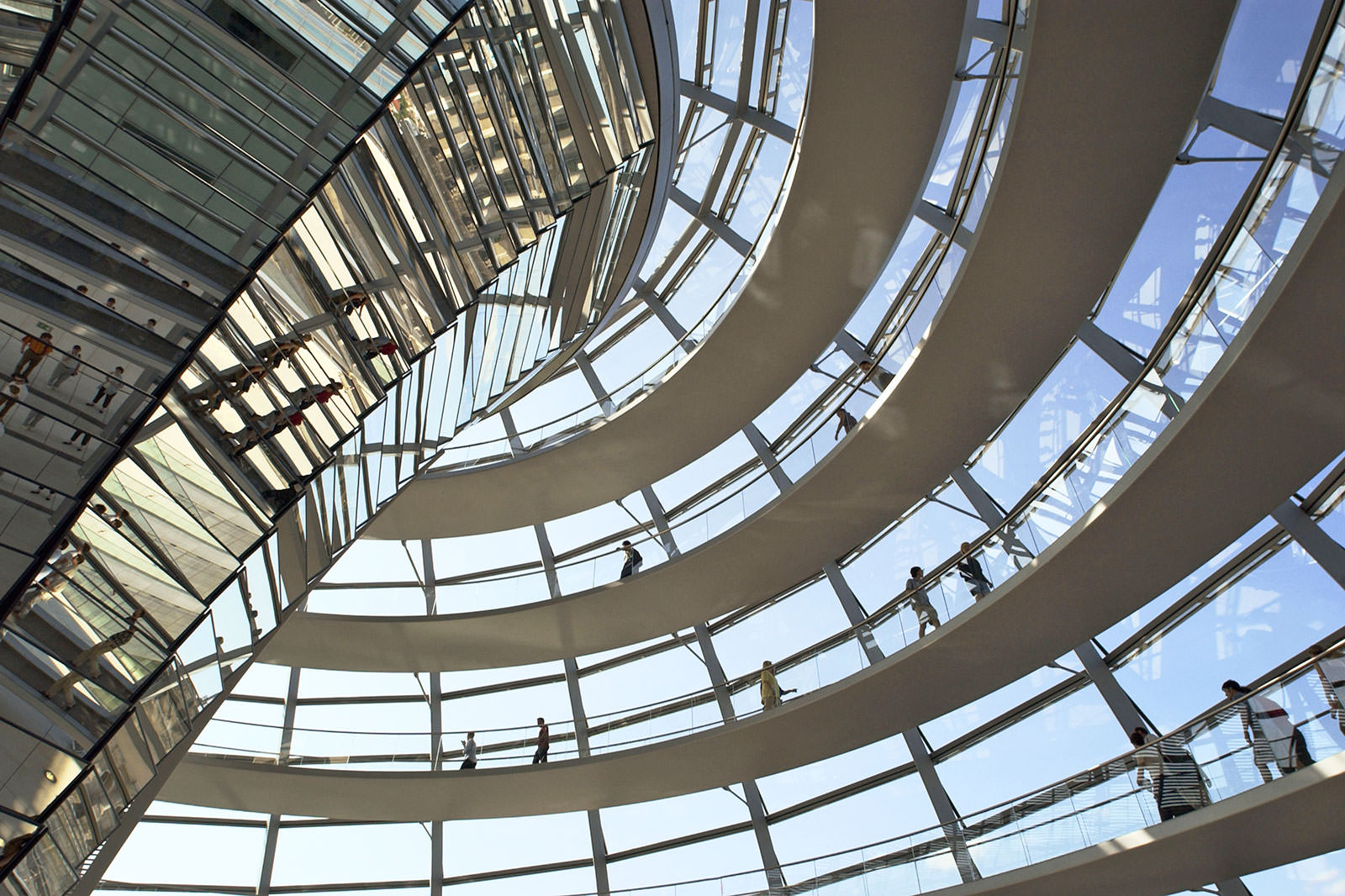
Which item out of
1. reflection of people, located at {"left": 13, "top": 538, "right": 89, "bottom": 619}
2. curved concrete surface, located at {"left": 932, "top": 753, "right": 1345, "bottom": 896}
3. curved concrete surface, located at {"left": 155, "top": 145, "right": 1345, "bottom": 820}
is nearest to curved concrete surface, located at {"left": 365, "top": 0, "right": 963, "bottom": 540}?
curved concrete surface, located at {"left": 155, "top": 145, "right": 1345, "bottom": 820}

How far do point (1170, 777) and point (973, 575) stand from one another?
4319 millimetres

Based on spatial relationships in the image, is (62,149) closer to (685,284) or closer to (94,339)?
(94,339)

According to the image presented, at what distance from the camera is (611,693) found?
21766 millimetres

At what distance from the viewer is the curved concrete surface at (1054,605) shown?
30.5 feet

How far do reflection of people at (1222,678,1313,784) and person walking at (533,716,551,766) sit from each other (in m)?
12.4

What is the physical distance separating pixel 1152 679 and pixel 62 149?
15.8 metres

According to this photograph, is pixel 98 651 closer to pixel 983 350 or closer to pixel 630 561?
pixel 983 350

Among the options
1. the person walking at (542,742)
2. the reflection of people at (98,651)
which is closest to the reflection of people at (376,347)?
the reflection of people at (98,651)

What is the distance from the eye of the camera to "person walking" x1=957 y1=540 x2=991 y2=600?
1519cm

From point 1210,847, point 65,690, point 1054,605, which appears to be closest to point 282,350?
point 65,690

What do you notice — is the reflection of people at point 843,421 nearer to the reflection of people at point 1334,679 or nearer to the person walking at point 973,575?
the person walking at point 973,575

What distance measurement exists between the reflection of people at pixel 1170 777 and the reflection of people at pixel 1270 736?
913 mm

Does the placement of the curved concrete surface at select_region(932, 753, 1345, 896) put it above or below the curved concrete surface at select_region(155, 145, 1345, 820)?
below

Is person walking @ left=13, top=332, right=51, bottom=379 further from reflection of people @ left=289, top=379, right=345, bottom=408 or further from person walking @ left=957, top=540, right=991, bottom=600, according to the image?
person walking @ left=957, top=540, right=991, bottom=600
